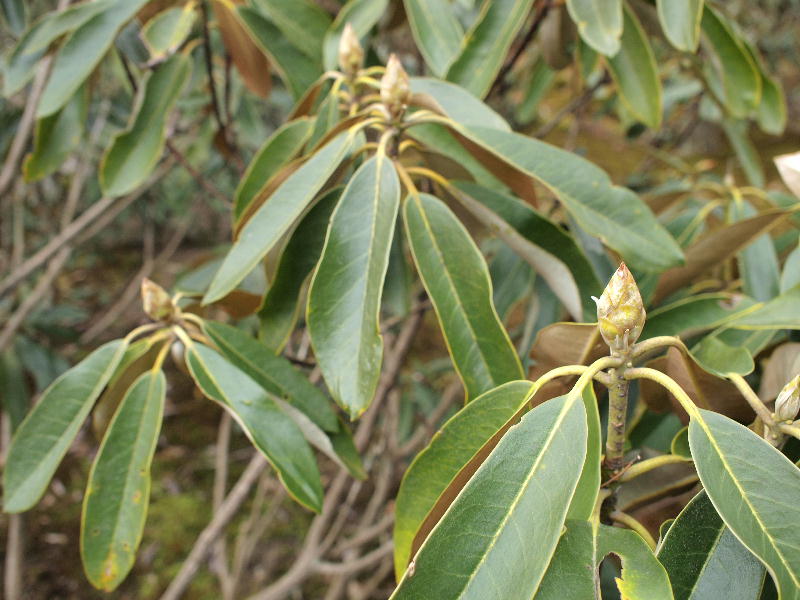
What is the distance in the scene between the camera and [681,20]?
0.85 m

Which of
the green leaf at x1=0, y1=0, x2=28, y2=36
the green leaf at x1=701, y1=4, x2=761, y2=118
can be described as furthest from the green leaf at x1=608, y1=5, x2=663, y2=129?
the green leaf at x1=0, y1=0, x2=28, y2=36

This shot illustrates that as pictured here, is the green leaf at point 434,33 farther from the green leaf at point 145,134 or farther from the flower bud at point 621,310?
the flower bud at point 621,310

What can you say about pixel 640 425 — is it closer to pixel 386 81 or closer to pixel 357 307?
pixel 357 307

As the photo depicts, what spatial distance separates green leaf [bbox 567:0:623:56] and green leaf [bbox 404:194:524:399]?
353 mm

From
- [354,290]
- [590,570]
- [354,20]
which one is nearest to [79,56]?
[354,20]

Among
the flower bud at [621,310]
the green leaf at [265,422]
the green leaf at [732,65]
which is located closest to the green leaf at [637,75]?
the green leaf at [732,65]

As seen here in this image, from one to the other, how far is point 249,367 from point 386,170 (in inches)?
11.3

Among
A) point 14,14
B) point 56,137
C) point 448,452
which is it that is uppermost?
point 14,14

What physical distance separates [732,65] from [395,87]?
0.63m

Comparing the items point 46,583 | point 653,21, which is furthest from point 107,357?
point 46,583

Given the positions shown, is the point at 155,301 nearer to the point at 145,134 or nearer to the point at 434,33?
the point at 145,134

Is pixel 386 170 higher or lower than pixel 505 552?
higher

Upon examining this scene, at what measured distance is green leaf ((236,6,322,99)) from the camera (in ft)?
3.30

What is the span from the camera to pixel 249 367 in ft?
2.51
